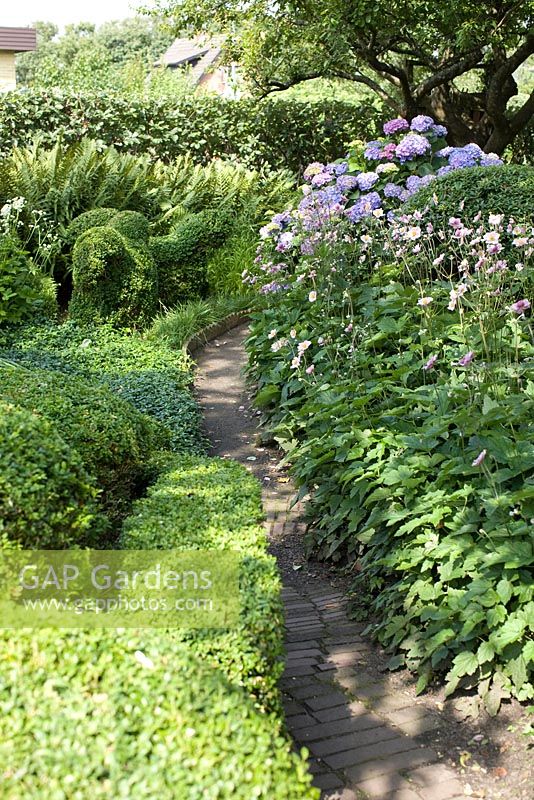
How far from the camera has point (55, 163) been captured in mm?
9719

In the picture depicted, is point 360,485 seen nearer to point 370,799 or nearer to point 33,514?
point 370,799

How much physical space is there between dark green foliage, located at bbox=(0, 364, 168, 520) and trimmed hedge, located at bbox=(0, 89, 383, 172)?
8.80 metres

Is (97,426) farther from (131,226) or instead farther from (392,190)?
(131,226)

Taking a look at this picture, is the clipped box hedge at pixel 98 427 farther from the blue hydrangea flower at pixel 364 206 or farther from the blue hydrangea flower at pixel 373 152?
the blue hydrangea flower at pixel 373 152

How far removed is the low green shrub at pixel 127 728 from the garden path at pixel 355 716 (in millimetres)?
942

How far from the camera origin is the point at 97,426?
143 inches

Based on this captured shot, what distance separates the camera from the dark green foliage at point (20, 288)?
8117 mm

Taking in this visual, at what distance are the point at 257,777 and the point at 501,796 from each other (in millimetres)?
1314

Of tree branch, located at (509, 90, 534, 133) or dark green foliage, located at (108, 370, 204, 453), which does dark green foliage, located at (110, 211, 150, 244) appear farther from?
tree branch, located at (509, 90, 534, 133)

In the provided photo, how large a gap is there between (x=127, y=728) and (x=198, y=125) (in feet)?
42.9

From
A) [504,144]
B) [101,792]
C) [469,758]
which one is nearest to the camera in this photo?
[101,792]

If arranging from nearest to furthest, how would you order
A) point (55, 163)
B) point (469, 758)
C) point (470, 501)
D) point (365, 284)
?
point (469, 758) < point (470, 501) < point (365, 284) < point (55, 163)

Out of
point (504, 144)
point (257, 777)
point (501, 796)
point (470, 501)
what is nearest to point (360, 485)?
point (470, 501)

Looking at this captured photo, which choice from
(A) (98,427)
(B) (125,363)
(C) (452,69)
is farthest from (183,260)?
(C) (452,69)
